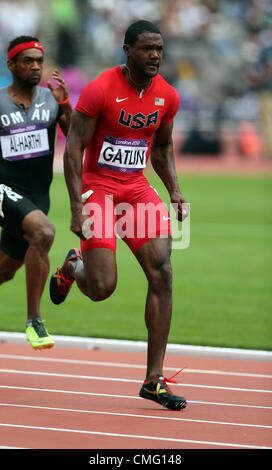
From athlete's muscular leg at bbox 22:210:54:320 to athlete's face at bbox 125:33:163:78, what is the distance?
5.14 ft

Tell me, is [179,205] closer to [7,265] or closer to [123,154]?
[123,154]

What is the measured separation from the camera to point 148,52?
6.49 m

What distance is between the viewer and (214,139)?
1202 inches

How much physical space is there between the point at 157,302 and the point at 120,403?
76 cm

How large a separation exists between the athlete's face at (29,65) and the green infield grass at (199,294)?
2618mm

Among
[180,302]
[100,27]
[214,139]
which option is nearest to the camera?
[180,302]

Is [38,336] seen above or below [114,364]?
above

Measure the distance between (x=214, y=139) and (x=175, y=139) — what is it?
1.32 m

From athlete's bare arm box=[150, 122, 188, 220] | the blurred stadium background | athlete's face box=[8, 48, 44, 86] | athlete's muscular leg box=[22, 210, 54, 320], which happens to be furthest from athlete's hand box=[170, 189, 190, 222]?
the blurred stadium background

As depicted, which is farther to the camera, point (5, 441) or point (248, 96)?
point (248, 96)

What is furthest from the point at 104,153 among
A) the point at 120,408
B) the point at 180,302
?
the point at 180,302

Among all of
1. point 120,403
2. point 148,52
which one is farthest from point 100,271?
point 148,52

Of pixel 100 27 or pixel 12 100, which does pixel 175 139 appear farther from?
pixel 12 100

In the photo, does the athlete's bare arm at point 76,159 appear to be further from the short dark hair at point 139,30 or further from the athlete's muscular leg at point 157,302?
the short dark hair at point 139,30
